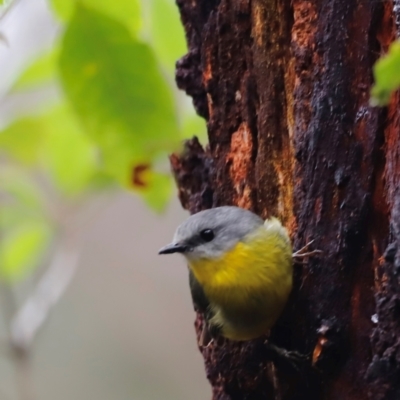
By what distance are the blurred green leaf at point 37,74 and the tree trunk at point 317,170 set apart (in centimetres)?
39

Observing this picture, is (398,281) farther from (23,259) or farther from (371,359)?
(23,259)

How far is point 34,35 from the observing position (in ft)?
6.97

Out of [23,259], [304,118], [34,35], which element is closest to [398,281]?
[304,118]

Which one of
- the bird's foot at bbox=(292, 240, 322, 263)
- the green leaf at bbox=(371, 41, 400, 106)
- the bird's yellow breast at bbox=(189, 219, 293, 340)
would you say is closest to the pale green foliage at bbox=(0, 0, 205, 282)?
the bird's yellow breast at bbox=(189, 219, 293, 340)

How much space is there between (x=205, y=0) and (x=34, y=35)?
33.0 inches

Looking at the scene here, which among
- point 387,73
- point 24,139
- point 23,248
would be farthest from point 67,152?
point 387,73

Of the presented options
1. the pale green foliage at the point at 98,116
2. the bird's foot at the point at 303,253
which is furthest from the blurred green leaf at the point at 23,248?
the bird's foot at the point at 303,253

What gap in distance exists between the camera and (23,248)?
1820 millimetres

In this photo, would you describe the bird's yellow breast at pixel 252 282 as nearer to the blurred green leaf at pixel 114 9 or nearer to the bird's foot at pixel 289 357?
the bird's foot at pixel 289 357

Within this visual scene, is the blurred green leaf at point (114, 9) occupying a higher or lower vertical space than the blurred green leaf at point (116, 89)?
higher

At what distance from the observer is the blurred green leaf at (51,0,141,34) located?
127cm

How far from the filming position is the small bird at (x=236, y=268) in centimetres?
129

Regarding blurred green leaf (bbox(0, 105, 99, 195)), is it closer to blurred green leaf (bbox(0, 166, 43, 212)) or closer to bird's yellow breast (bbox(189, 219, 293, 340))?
blurred green leaf (bbox(0, 166, 43, 212))

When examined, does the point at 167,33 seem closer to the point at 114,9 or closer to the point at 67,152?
the point at 114,9
